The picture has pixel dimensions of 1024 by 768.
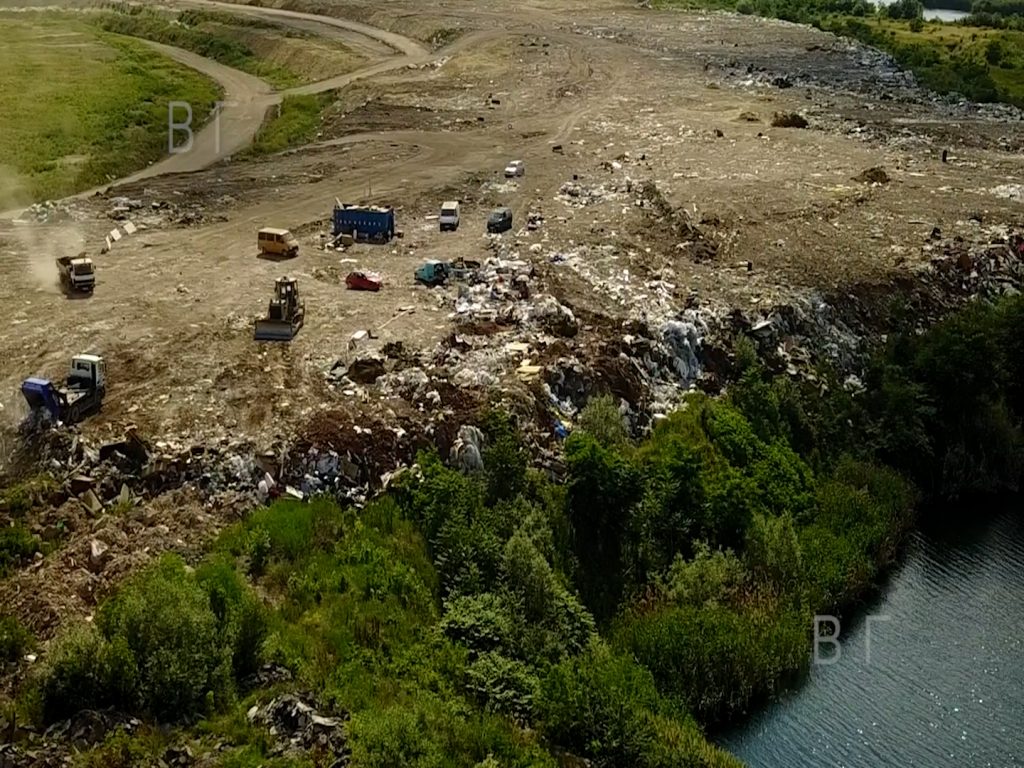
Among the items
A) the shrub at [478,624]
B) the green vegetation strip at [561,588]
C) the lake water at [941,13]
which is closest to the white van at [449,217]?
the green vegetation strip at [561,588]

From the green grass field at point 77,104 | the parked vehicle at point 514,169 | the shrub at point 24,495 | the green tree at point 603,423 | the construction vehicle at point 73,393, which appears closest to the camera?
the shrub at point 24,495

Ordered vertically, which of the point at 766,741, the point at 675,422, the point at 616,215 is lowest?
the point at 766,741

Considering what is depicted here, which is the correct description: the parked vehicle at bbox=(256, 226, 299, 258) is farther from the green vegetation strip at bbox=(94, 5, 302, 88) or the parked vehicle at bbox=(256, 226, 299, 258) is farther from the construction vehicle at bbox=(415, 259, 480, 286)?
the green vegetation strip at bbox=(94, 5, 302, 88)

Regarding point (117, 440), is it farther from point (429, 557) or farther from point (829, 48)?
point (829, 48)

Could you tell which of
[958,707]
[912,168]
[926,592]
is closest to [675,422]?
[926,592]

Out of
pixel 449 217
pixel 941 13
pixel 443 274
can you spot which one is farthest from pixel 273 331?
pixel 941 13

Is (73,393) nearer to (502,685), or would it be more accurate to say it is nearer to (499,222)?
(502,685)

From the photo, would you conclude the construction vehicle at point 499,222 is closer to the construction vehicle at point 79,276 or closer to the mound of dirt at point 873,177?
the construction vehicle at point 79,276
